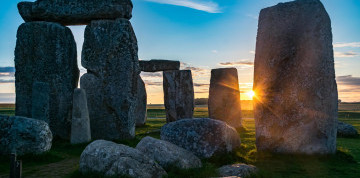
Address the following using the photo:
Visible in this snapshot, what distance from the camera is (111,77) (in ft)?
36.7

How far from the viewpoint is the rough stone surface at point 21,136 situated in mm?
7566

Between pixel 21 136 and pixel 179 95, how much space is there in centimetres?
911

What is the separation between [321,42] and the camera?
306 inches

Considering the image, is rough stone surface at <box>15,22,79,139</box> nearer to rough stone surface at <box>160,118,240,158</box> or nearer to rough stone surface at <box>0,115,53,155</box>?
rough stone surface at <box>0,115,53,155</box>

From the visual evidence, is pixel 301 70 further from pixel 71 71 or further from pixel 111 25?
pixel 71 71

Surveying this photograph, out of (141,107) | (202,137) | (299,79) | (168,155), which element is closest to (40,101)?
(202,137)

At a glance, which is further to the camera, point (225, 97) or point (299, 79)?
point (225, 97)

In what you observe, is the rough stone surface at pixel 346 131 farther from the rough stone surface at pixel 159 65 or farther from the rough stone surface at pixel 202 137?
the rough stone surface at pixel 159 65

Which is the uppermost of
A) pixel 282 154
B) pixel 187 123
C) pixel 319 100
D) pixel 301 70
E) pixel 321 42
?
pixel 321 42

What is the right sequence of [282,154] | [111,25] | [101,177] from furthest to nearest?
[111,25] < [282,154] < [101,177]

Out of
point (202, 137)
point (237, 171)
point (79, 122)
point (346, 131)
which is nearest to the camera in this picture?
point (237, 171)

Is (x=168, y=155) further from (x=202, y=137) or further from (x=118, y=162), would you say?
(x=202, y=137)

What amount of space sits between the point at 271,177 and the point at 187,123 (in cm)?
236

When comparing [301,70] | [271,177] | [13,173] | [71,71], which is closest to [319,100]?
[301,70]
